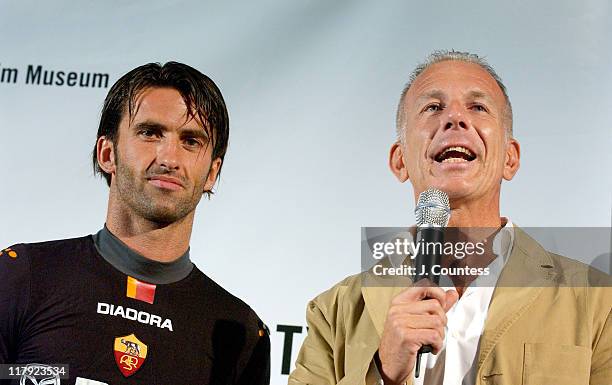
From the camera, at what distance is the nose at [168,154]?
2.67m

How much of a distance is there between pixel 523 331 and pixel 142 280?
3.55ft

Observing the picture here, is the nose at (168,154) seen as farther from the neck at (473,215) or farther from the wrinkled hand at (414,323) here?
the wrinkled hand at (414,323)

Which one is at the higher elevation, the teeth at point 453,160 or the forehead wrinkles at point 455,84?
the forehead wrinkles at point 455,84

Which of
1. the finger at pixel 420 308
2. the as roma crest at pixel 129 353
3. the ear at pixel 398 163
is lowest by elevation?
the as roma crest at pixel 129 353

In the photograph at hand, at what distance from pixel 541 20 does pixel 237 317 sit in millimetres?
1255

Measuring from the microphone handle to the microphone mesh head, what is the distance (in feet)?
0.06

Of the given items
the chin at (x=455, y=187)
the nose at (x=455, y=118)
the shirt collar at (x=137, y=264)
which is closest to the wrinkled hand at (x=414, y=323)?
the chin at (x=455, y=187)

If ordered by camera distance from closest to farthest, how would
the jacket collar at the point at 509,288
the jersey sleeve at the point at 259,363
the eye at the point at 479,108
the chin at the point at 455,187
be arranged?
1. the jacket collar at the point at 509,288
2. the chin at the point at 455,187
3. the eye at the point at 479,108
4. the jersey sleeve at the point at 259,363

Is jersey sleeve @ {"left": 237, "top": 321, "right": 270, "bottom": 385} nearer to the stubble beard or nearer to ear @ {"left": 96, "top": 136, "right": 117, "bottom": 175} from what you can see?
the stubble beard

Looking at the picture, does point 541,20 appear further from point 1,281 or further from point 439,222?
point 1,281

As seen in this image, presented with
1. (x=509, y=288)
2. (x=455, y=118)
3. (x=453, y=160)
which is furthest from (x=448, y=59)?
(x=509, y=288)

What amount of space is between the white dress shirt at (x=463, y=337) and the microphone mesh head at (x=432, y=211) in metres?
0.36

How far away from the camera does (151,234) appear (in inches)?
106

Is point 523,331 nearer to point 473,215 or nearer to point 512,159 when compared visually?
point 473,215
